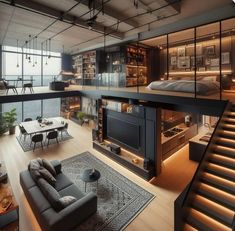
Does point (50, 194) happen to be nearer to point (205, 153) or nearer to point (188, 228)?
point (188, 228)

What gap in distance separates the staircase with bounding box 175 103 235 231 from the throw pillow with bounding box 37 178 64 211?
8.87 feet

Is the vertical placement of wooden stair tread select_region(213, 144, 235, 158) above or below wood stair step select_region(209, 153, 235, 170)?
above

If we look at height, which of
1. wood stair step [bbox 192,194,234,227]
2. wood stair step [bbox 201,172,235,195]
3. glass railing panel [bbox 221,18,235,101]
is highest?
glass railing panel [bbox 221,18,235,101]

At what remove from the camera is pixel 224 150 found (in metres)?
4.48

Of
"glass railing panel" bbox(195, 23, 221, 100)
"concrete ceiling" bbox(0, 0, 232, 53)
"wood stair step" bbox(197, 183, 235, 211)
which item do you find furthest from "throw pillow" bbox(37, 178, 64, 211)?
"glass railing panel" bbox(195, 23, 221, 100)

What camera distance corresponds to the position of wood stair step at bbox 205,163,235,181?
4086mm

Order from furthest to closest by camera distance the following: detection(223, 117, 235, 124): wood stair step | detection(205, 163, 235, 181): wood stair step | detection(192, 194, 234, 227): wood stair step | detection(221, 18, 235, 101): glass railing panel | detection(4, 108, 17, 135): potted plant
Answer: detection(4, 108, 17, 135): potted plant, detection(221, 18, 235, 101): glass railing panel, detection(223, 117, 235, 124): wood stair step, detection(205, 163, 235, 181): wood stair step, detection(192, 194, 234, 227): wood stair step

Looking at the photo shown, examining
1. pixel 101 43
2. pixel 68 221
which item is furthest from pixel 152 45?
pixel 68 221

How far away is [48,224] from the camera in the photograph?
379 centimetres

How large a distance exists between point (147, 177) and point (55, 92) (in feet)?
22.0

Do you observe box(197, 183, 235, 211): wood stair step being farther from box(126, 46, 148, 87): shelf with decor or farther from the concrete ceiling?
box(126, 46, 148, 87): shelf with decor

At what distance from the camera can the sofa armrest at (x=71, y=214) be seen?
12.6 feet

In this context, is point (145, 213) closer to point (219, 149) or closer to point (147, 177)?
point (147, 177)

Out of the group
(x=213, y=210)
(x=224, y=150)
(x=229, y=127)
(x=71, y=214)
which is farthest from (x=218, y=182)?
(x=71, y=214)
